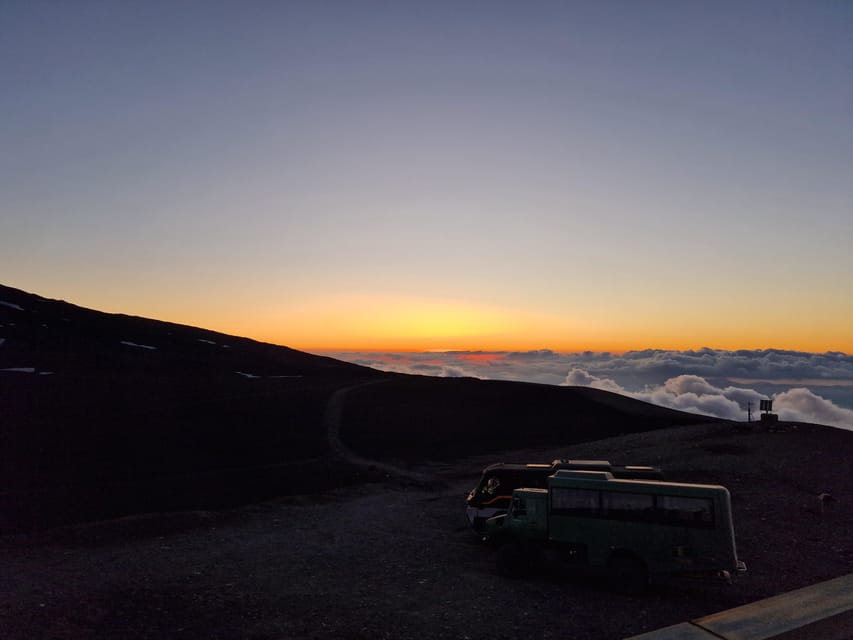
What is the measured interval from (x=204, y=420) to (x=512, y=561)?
151 ft

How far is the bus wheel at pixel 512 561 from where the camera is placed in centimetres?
1991

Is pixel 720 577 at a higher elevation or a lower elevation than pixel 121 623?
higher

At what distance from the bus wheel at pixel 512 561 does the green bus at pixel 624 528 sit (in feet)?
0.10

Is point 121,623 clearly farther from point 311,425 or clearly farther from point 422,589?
point 311,425

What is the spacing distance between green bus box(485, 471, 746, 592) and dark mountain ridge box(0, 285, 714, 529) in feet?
69.9

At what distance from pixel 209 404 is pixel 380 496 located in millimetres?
35940

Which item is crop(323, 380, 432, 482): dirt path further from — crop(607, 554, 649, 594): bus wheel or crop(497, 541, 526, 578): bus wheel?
crop(607, 554, 649, 594): bus wheel

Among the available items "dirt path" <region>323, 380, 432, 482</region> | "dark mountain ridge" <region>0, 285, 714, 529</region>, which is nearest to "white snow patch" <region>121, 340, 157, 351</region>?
"dark mountain ridge" <region>0, 285, 714, 529</region>

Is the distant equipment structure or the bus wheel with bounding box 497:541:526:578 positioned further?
the distant equipment structure

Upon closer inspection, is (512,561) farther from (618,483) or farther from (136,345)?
(136,345)

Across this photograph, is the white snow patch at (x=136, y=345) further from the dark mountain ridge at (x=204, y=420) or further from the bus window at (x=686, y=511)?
the bus window at (x=686, y=511)

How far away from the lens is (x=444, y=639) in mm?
15062

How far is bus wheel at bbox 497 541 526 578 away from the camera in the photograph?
1991cm

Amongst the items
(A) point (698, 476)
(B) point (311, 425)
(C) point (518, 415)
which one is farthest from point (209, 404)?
(A) point (698, 476)
